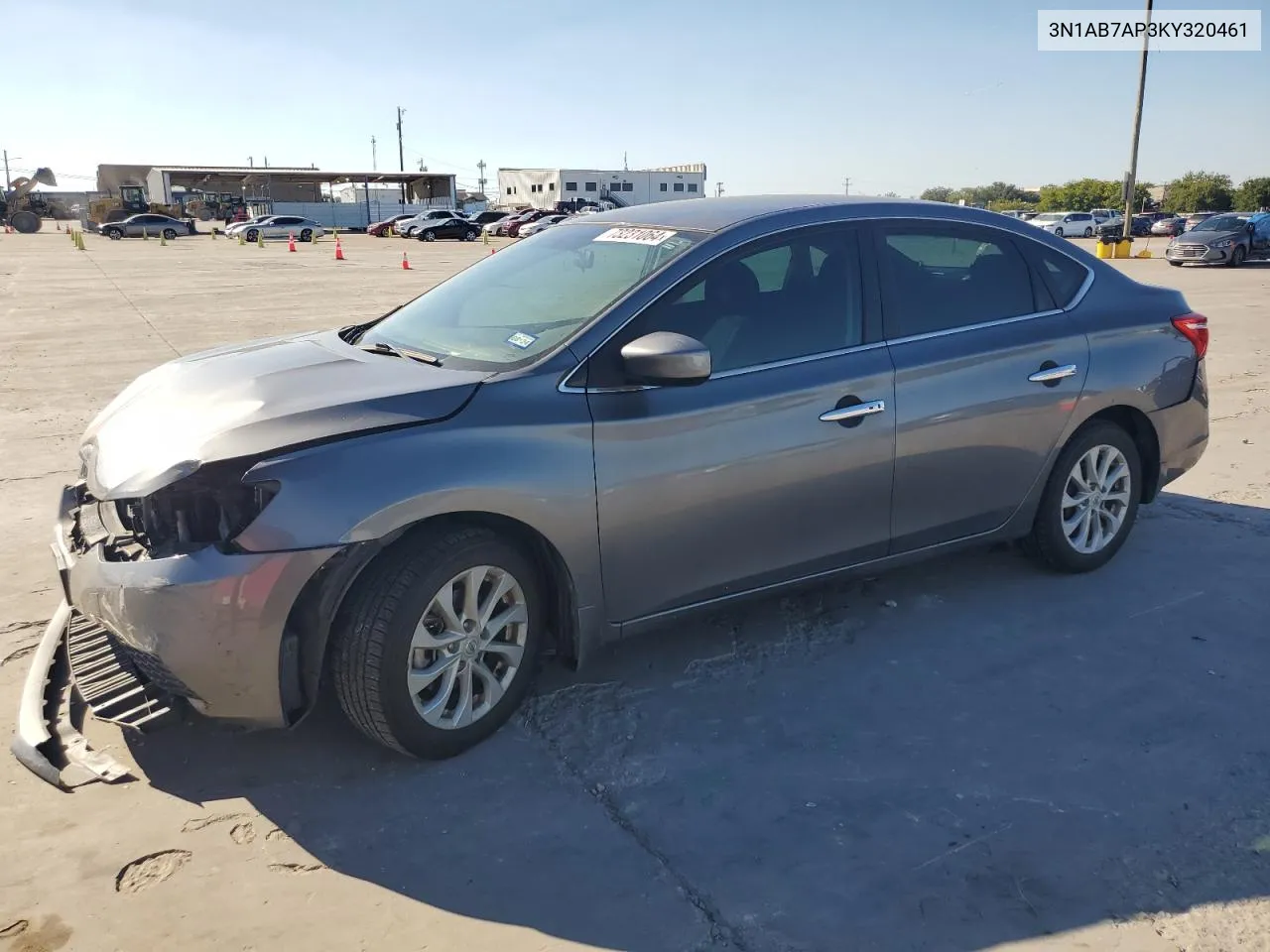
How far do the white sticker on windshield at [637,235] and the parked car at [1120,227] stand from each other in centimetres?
4582

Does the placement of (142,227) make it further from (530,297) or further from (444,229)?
(530,297)

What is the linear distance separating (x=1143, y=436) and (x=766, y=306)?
228cm

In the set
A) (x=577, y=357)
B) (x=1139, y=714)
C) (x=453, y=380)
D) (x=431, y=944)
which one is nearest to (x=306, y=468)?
(x=453, y=380)

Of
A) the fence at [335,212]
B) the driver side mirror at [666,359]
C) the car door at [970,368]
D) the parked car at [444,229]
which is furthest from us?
the fence at [335,212]

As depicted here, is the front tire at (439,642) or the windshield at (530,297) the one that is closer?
the front tire at (439,642)

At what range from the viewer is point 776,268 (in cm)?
383

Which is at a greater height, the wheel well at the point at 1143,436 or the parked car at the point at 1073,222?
the parked car at the point at 1073,222

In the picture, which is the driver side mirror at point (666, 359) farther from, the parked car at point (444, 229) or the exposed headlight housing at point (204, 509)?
the parked car at point (444, 229)

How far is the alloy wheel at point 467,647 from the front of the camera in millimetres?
3088

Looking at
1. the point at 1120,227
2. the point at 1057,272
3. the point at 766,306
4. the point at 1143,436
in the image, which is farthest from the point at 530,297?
the point at 1120,227

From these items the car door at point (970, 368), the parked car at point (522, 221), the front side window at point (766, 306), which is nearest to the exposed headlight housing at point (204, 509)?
the front side window at point (766, 306)

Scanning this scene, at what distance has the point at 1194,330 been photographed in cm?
484

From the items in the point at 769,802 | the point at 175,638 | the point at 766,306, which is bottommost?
the point at 769,802

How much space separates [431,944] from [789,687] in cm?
170
